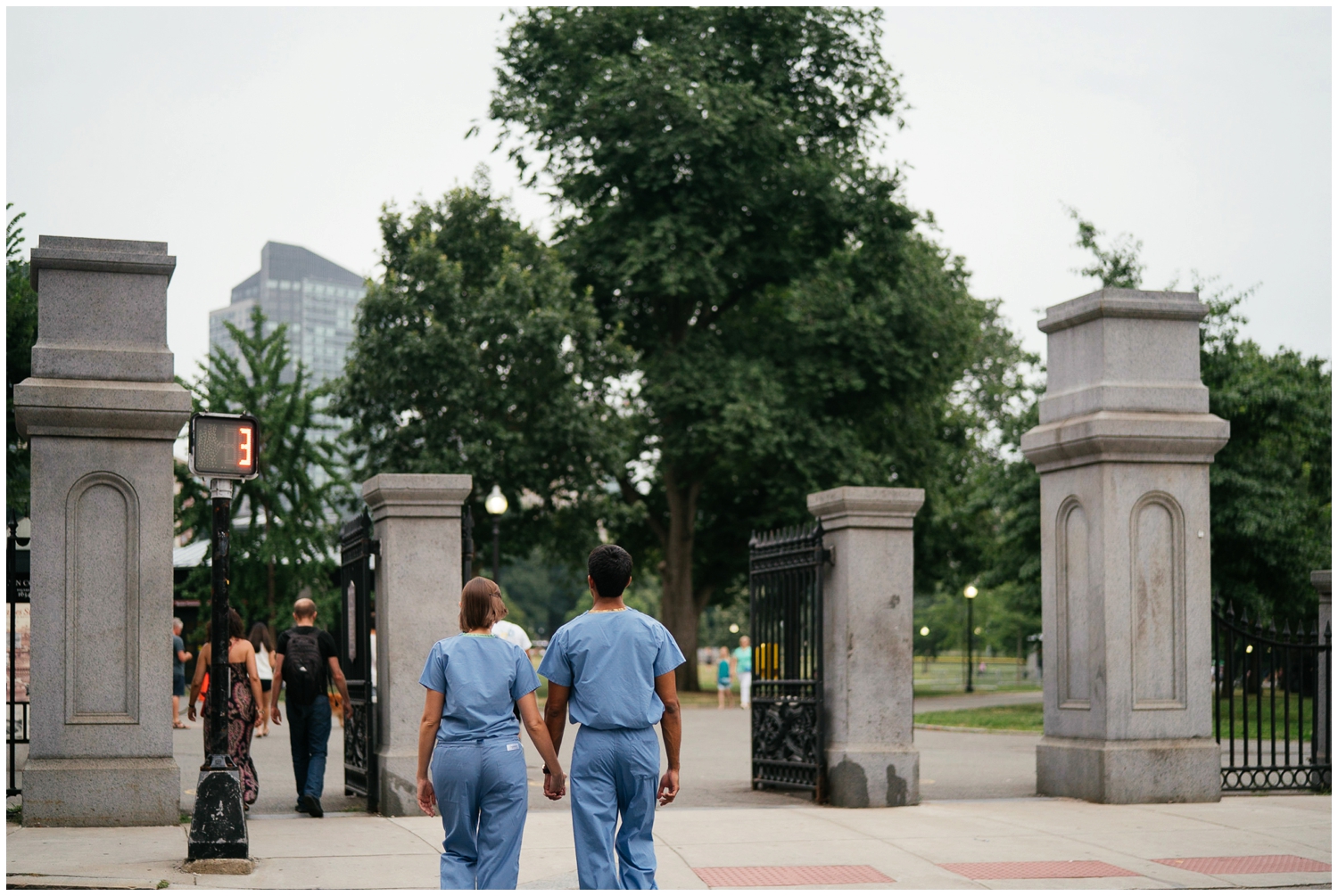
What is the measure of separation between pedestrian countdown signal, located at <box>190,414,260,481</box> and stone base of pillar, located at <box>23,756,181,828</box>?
2690 millimetres

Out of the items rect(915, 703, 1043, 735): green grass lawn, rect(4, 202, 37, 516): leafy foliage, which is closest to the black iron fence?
rect(4, 202, 37, 516): leafy foliage

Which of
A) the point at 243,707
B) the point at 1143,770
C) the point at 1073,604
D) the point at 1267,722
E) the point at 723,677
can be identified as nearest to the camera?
the point at 243,707

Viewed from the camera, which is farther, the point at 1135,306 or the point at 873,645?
the point at 1135,306

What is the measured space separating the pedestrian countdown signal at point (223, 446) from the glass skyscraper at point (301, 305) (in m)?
22.4

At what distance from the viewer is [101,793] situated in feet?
34.9

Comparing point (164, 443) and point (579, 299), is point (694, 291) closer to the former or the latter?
point (579, 299)

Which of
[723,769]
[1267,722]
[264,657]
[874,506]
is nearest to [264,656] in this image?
[264,657]

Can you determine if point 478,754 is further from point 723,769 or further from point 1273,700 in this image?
point 723,769

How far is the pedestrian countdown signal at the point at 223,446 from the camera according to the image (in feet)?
30.7

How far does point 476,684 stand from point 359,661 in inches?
246

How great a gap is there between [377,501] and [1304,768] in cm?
892

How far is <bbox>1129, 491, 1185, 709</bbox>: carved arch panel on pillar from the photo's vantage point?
41.9 feet

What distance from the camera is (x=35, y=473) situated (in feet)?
36.0

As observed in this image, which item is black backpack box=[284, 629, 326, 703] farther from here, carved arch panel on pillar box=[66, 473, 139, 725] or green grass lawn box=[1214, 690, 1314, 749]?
green grass lawn box=[1214, 690, 1314, 749]
